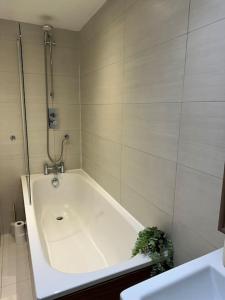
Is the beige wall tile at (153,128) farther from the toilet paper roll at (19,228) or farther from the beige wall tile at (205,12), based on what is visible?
the toilet paper roll at (19,228)

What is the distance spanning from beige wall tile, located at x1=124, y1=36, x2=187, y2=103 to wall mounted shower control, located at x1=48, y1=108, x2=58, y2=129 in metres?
1.31

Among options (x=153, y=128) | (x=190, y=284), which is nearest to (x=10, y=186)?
(x=153, y=128)

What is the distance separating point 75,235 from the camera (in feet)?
7.60

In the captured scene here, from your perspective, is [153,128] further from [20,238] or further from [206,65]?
[20,238]

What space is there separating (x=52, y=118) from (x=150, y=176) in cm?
171

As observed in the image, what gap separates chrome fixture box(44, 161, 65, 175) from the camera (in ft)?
9.20

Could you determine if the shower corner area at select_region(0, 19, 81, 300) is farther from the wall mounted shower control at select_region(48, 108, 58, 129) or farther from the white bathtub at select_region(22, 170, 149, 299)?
the white bathtub at select_region(22, 170, 149, 299)

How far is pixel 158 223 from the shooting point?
1.45 m

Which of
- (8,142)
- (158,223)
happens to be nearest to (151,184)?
(158,223)

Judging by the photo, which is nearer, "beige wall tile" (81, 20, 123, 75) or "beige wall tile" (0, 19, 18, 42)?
"beige wall tile" (81, 20, 123, 75)

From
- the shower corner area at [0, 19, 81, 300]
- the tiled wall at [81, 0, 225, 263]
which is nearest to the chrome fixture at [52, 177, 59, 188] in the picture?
the shower corner area at [0, 19, 81, 300]

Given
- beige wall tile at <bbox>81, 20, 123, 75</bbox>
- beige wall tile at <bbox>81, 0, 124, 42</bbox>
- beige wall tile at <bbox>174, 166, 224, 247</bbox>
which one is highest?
beige wall tile at <bbox>81, 0, 124, 42</bbox>

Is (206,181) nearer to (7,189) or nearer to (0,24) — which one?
(7,189)

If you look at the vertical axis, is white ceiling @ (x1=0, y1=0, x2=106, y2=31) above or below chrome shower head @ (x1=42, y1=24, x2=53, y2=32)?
above
